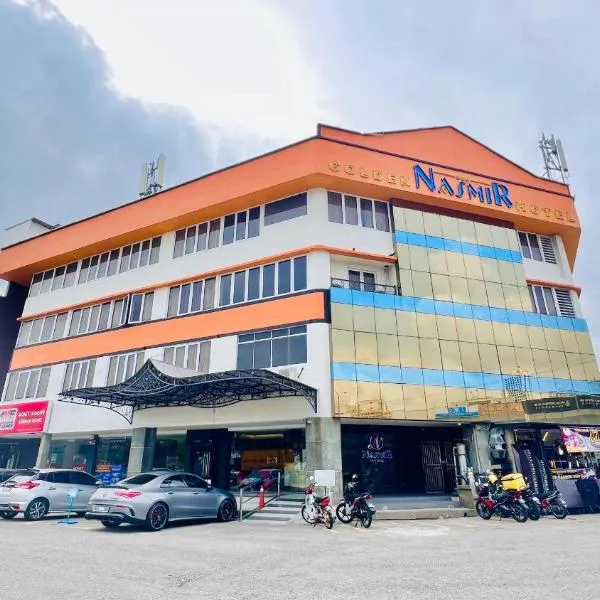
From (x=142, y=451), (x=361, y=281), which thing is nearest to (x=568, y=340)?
(x=361, y=281)

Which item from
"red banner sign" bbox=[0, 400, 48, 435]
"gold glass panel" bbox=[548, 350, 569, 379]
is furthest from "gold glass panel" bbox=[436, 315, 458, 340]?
"red banner sign" bbox=[0, 400, 48, 435]

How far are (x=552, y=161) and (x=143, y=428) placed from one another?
30.7 meters

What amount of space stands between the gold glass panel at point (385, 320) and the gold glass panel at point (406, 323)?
0.27 metres

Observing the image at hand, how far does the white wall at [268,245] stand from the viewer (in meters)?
21.8

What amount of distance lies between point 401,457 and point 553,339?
34.5 ft

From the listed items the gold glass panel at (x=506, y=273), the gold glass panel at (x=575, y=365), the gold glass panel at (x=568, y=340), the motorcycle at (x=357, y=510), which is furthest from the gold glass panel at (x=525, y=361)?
the motorcycle at (x=357, y=510)

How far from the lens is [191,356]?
2228cm

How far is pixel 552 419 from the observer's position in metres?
17.8

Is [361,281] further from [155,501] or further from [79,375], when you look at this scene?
[79,375]

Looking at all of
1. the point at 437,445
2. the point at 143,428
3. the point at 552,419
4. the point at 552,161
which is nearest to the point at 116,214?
the point at 143,428

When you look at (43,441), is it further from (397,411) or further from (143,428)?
(397,411)

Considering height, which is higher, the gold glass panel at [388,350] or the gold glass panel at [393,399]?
the gold glass panel at [388,350]

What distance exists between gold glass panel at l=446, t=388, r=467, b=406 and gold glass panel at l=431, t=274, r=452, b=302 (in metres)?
4.60

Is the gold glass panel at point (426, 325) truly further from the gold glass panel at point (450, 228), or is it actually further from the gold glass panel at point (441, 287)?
the gold glass panel at point (450, 228)
